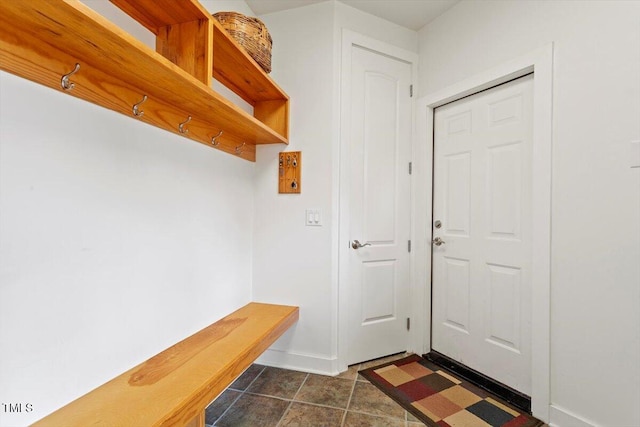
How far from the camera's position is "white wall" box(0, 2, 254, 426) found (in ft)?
2.68

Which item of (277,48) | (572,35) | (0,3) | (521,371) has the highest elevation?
(277,48)

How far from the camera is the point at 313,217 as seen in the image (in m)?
2.07

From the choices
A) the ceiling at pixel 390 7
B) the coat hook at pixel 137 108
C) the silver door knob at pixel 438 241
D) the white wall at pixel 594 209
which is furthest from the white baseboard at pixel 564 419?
the ceiling at pixel 390 7

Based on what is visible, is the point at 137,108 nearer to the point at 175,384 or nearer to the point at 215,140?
the point at 215,140

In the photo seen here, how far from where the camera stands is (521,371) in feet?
5.75

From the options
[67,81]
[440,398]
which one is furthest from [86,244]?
[440,398]

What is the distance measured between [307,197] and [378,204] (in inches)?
22.3

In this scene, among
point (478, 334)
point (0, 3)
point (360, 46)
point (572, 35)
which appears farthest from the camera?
point (360, 46)

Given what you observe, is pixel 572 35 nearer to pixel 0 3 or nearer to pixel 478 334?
pixel 478 334

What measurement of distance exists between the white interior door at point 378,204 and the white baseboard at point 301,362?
183 millimetres

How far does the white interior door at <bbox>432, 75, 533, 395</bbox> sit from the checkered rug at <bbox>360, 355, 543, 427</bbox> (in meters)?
0.19

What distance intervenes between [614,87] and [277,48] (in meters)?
2.01

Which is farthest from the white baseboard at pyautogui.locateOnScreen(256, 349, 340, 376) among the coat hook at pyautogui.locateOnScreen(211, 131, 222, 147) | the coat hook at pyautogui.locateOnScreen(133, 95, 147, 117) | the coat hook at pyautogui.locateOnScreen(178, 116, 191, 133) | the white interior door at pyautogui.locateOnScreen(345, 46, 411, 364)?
the coat hook at pyautogui.locateOnScreen(133, 95, 147, 117)

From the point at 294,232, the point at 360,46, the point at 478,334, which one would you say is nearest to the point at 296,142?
the point at 294,232
